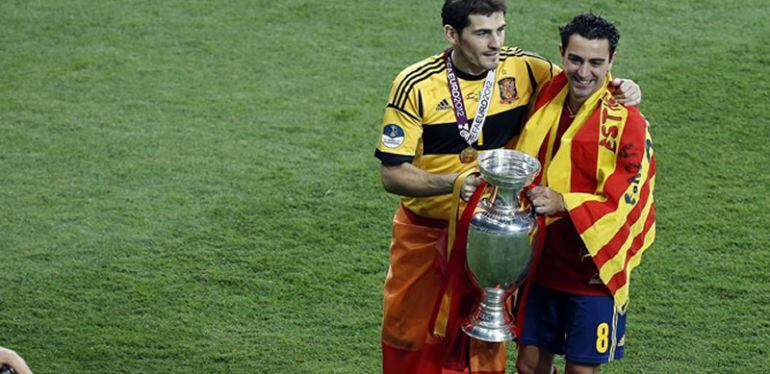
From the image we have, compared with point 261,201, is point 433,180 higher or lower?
higher

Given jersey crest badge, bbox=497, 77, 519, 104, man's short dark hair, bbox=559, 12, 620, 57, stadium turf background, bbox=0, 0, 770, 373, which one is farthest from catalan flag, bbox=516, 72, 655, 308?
stadium turf background, bbox=0, 0, 770, 373

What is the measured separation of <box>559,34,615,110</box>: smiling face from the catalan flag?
1.6 inches

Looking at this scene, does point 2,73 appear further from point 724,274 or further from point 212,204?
point 724,274

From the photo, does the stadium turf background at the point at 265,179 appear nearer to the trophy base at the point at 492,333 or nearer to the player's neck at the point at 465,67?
the trophy base at the point at 492,333

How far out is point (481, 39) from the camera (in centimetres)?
466

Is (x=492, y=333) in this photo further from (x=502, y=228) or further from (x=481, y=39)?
(x=481, y=39)

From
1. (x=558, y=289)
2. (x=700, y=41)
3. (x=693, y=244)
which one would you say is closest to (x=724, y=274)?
(x=693, y=244)

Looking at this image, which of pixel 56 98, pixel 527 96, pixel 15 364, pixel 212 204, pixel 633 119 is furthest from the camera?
pixel 56 98

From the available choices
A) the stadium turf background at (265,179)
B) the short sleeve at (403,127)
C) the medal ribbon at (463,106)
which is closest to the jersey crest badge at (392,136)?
the short sleeve at (403,127)

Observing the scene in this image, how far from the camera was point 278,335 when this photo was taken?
5926 mm

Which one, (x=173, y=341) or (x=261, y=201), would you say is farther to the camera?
(x=261, y=201)

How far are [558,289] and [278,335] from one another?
165 cm

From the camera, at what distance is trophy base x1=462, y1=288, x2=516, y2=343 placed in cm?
449

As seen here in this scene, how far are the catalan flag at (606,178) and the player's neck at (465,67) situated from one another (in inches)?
14.6
